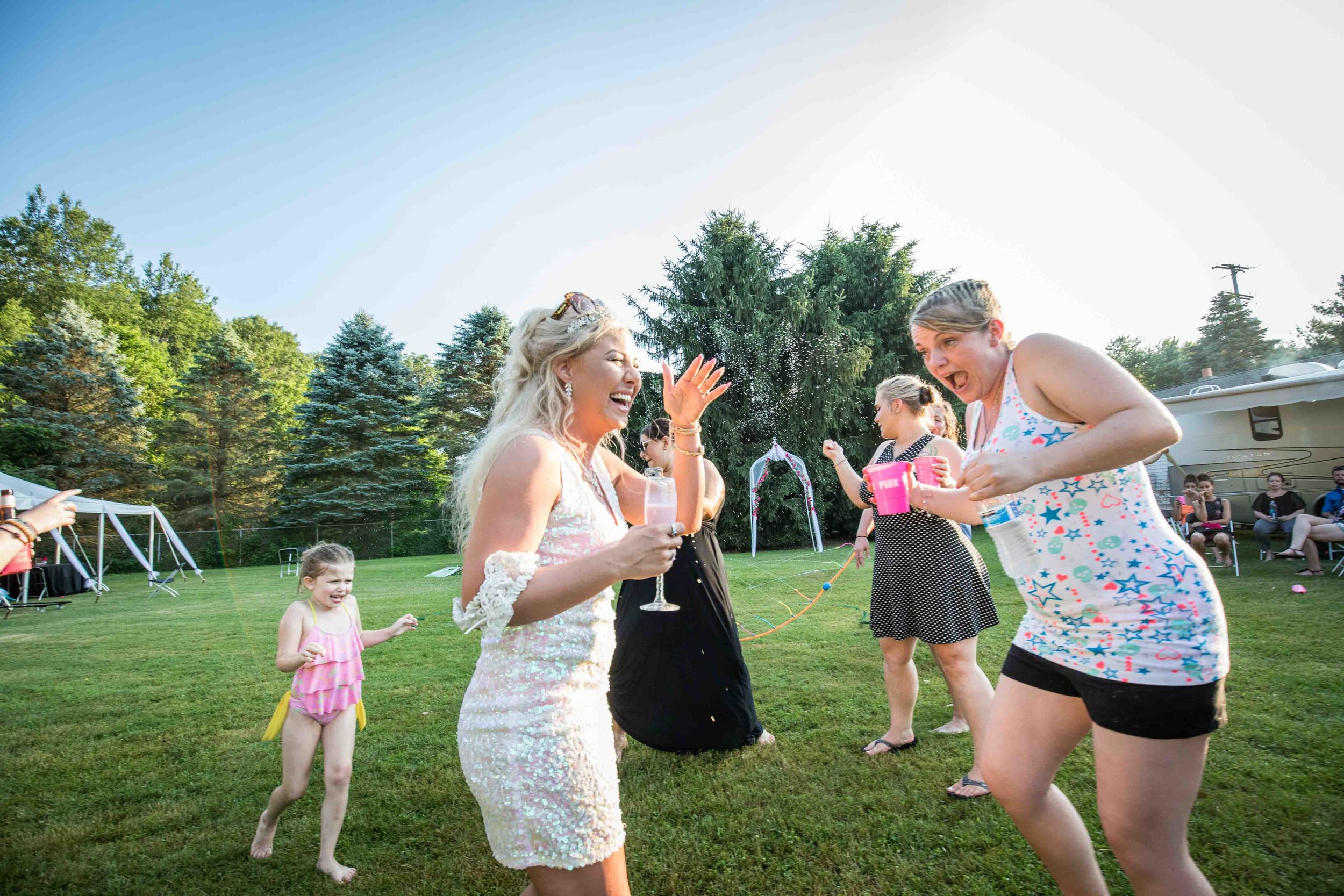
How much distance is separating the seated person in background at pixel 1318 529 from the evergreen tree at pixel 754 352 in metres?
13.6

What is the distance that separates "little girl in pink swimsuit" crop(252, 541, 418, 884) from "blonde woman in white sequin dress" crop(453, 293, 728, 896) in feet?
5.94

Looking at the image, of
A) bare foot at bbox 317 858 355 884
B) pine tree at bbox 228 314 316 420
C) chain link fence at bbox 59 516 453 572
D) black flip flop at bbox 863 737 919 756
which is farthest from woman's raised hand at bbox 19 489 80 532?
pine tree at bbox 228 314 316 420

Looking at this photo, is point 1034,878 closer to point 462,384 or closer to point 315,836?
point 315,836

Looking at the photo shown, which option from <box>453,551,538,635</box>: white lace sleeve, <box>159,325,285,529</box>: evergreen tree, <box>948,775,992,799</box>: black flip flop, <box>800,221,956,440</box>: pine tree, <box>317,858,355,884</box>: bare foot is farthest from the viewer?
<box>159,325,285,529</box>: evergreen tree

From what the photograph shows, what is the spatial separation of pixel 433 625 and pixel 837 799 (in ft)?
24.5

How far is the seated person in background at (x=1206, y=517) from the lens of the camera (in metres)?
10.3

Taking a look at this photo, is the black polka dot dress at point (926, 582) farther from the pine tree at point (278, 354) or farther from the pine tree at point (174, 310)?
the pine tree at point (174, 310)

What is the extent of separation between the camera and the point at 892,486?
2988mm

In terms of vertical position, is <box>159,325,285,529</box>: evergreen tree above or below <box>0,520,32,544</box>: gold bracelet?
above

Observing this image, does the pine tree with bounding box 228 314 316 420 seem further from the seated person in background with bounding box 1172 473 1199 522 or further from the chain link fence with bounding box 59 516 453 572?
the seated person in background with bounding box 1172 473 1199 522

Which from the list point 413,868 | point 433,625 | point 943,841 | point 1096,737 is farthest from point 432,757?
point 433,625

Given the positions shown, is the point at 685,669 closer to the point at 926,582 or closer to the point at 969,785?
the point at 926,582

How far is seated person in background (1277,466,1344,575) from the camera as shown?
9102mm

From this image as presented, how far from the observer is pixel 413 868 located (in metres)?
3.00
